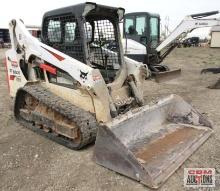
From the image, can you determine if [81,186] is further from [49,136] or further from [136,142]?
[49,136]

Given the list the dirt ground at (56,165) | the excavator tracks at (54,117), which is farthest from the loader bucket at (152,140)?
the excavator tracks at (54,117)

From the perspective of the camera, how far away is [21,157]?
14.6 feet

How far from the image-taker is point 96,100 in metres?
4.52

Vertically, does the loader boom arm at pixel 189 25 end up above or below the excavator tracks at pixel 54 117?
above

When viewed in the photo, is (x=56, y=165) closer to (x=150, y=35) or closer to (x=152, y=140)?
(x=152, y=140)

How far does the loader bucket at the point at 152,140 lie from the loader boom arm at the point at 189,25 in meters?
6.79

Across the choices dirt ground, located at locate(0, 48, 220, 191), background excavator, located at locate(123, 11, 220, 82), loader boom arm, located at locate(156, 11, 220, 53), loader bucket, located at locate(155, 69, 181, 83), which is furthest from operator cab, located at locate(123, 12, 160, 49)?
dirt ground, located at locate(0, 48, 220, 191)

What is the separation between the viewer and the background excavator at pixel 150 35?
456 inches

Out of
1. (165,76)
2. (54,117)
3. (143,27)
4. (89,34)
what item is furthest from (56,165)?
(143,27)

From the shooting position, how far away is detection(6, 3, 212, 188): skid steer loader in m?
4.02

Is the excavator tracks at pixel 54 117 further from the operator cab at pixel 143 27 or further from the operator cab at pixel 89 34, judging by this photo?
the operator cab at pixel 143 27

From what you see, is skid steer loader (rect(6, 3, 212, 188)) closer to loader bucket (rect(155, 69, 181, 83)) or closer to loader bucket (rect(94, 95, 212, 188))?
loader bucket (rect(94, 95, 212, 188))

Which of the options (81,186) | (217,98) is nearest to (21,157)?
(81,186)

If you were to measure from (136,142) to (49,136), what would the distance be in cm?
134
